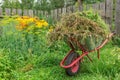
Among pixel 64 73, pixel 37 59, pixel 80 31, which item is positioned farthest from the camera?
pixel 37 59

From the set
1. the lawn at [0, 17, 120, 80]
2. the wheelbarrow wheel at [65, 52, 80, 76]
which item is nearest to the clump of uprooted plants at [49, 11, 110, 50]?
the wheelbarrow wheel at [65, 52, 80, 76]

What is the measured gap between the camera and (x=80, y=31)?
12.3 ft

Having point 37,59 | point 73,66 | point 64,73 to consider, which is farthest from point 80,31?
point 37,59

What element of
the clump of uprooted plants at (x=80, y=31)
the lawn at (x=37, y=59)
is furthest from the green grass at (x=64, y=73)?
the clump of uprooted plants at (x=80, y=31)

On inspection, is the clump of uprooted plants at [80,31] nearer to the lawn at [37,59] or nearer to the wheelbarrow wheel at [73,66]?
the wheelbarrow wheel at [73,66]

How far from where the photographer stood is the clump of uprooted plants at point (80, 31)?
12.3 ft

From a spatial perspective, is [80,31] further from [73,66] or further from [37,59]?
[37,59]

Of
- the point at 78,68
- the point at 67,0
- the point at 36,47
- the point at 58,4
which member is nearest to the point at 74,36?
the point at 78,68

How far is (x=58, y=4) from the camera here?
15.0 m

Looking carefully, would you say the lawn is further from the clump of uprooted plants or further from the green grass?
the clump of uprooted plants

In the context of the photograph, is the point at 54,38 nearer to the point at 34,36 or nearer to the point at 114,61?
the point at 114,61

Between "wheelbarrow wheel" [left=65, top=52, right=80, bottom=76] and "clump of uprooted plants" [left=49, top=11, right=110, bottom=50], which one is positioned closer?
"clump of uprooted plants" [left=49, top=11, right=110, bottom=50]

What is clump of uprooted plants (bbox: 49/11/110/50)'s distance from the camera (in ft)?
12.3

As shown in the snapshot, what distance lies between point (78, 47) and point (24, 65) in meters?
1.17
